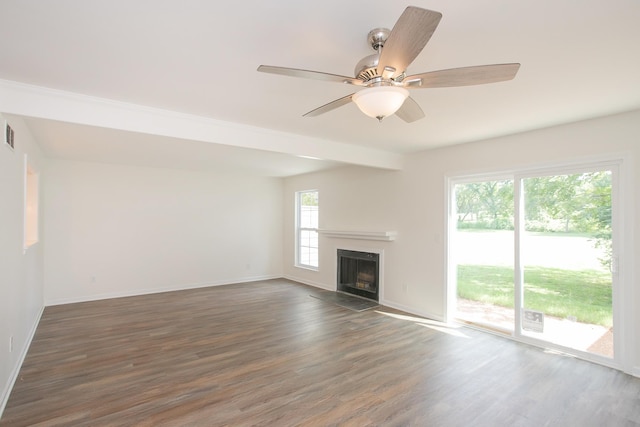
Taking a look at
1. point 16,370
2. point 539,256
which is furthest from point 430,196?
point 16,370

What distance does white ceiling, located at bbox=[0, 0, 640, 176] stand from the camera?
5.16 feet

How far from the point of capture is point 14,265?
2846 millimetres

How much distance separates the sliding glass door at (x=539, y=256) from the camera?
10.8 feet

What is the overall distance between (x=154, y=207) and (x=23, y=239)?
297 centimetres

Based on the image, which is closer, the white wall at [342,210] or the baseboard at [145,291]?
the baseboard at [145,291]

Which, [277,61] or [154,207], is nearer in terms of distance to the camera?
[277,61]

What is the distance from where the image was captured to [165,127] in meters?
3.11

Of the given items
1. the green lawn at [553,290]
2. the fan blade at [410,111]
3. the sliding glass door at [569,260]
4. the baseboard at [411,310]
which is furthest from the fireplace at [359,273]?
the fan blade at [410,111]

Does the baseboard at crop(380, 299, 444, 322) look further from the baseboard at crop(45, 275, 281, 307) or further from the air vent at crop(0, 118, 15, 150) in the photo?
the air vent at crop(0, 118, 15, 150)

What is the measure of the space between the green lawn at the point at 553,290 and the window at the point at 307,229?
138 inches

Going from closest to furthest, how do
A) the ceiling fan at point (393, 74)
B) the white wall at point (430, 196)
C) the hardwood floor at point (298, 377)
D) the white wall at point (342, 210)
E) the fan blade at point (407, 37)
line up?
1. the fan blade at point (407, 37)
2. the ceiling fan at point (393, 74)
3. the hardwood floor at point (298, 377)
4. the white wall at point (430, 196)
5. the white wall at point (342, 210)

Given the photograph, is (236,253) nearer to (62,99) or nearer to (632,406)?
(62,99)

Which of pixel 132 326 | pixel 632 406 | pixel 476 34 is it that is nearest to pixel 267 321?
pixel 132 326

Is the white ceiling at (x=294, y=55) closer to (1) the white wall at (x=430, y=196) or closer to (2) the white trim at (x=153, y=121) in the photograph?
(2) the white trim at (x=153, y=121)
